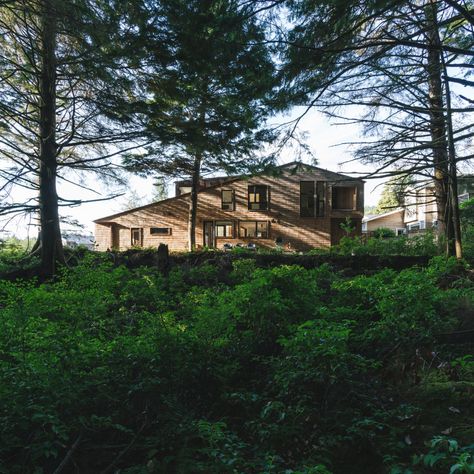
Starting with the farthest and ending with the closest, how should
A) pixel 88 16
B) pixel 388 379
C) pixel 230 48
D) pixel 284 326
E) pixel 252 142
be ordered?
pixel 252 142 < pixel 88 16 < pixel 230 48 < pixel 284 326 < pixel 388 379

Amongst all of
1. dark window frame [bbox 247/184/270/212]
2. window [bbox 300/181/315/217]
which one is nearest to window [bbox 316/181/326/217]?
window [bbox 300/181/315/217]

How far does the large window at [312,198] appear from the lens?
76.2 ft

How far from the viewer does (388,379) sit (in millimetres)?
3369

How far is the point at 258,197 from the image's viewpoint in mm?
23828

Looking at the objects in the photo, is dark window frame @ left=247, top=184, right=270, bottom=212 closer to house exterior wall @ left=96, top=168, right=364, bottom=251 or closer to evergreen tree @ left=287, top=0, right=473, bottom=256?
house exterior wall @ left=96, top=168, right=364, bottom=251

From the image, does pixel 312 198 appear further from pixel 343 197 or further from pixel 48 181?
pixel 48 181

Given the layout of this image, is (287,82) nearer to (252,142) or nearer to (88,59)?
(252,142)

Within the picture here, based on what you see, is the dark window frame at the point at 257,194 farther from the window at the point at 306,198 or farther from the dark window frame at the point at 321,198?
the dark window frame at the point at 321,198

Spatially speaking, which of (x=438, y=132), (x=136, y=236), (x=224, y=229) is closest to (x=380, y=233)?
(x=438, y=132)

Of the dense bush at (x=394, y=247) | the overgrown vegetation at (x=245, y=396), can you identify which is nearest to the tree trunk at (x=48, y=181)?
the overgrown vegetation at (x=245, y=396)

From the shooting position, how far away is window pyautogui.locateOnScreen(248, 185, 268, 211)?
23641 millimetres

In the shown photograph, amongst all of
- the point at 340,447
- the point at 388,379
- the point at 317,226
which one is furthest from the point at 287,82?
the point at 317,226

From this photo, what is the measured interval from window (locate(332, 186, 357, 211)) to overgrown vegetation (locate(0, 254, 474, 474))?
801 inches

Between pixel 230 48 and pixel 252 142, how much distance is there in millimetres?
4352
